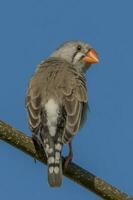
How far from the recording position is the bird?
495 cm

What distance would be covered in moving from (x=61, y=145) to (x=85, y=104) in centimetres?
106

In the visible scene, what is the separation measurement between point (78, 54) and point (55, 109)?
266 centimetres

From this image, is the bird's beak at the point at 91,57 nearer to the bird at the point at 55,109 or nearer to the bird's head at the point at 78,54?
the bird's head at the point at 78,54

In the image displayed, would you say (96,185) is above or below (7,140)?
below

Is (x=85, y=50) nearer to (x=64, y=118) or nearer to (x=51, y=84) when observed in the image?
(x=51, y=84)

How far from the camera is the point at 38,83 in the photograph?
19.9ft

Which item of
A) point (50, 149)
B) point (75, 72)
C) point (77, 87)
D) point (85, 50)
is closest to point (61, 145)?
point (50, 149)

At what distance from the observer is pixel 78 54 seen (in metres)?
7.91

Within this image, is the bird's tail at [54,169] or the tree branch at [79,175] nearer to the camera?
the tree branch at [79,175]

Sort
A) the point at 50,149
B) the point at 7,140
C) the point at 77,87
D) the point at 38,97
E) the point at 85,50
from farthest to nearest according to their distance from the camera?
the point at 85,50, the point at 77,87, the point at 38,97, the point at 50,149, the point at 7,140

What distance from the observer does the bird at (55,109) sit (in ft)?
16.2

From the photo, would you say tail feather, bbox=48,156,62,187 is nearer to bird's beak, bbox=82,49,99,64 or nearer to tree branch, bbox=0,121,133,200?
tree branch, bbox=0,121,133,200

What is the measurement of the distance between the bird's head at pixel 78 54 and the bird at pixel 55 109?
0.73 metres

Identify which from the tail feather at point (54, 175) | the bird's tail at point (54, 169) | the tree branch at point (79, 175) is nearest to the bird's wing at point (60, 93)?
the bird's tail at point (54, 169)
